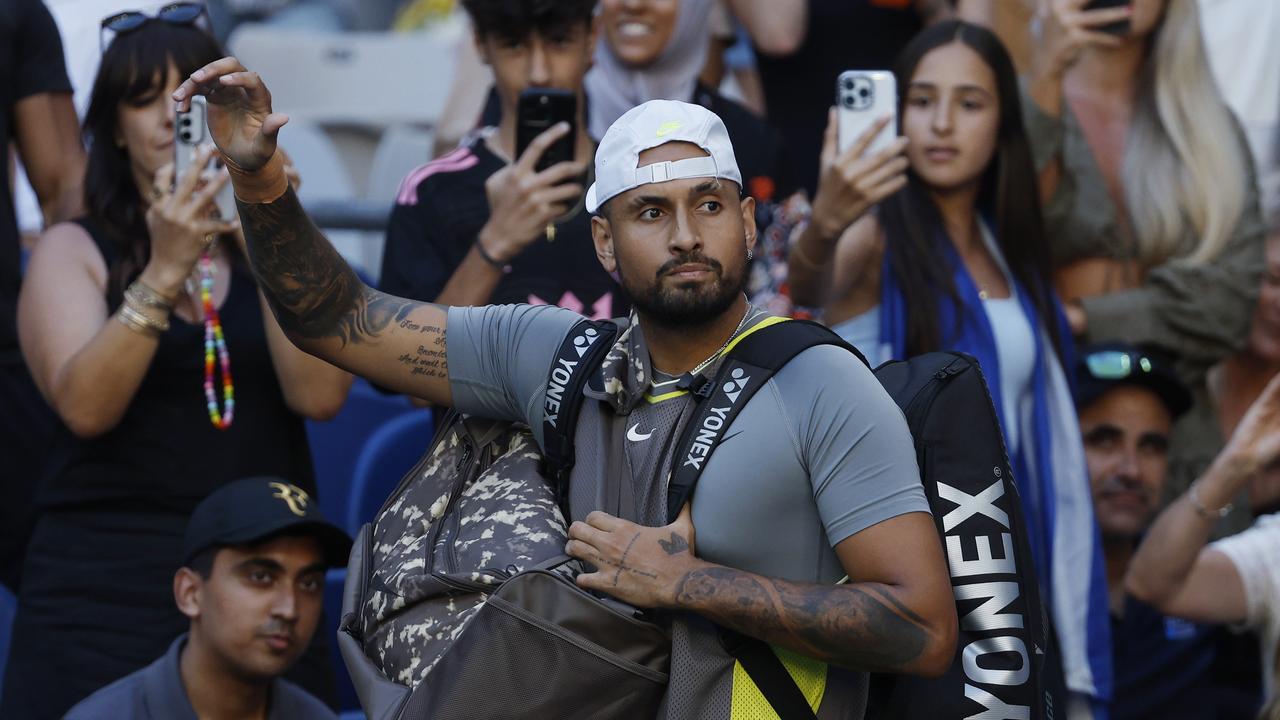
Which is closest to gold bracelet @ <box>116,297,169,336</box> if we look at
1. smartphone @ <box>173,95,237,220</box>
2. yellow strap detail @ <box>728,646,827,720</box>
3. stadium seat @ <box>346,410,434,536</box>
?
smartphone @ <box>173,95,237,220</box>

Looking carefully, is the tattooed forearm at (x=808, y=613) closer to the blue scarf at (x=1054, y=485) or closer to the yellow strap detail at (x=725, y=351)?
the yellow strap detail at (x=725, y=351)

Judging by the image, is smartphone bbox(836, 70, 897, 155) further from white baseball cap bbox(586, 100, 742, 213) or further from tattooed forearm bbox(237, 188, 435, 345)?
tattooed forearm bbox(237, 188, 435, 345)

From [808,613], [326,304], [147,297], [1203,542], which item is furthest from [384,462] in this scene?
[808,613]

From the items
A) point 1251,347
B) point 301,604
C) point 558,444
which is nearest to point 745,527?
point 558,444

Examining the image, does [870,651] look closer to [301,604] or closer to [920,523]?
[920,523]

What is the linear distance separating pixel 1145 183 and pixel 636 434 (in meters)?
2.97

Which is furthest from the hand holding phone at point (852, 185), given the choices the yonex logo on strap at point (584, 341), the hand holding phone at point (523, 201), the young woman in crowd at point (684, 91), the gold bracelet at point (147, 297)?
the gold bracelet at point (147, 297)

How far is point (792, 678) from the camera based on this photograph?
3.04 m

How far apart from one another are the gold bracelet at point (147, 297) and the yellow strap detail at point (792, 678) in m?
1.95

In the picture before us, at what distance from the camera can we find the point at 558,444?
324 cm

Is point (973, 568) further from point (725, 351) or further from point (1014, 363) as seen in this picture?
point (1014, 363)

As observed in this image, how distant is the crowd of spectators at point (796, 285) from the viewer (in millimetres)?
4398

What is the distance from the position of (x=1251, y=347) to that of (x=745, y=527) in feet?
11.4

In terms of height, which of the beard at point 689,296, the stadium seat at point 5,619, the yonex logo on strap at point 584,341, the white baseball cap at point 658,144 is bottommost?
the stadium seat at point 5,619
